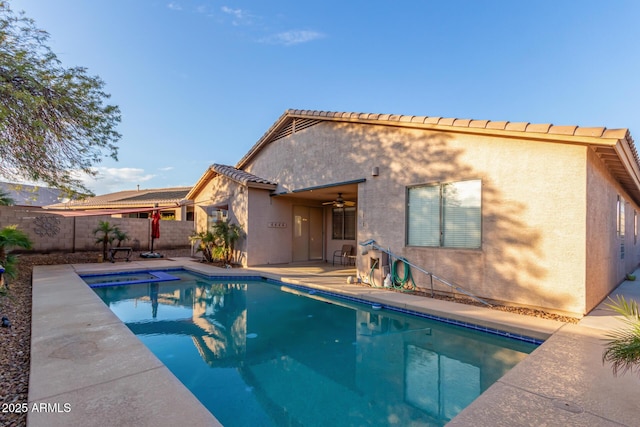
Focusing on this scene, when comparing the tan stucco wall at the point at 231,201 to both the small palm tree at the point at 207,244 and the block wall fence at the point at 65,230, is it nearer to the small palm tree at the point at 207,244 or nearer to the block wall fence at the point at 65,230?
the small palm tree at the point at 207,244

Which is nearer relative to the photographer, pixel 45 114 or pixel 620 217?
pixel 45 114

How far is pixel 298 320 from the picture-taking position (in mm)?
8117

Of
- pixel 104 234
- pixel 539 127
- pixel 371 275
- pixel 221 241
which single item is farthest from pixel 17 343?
pixel 104 234

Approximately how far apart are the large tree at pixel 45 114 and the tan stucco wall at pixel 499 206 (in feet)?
29.9

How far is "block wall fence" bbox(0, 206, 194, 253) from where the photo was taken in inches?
607

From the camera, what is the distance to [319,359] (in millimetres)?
5781

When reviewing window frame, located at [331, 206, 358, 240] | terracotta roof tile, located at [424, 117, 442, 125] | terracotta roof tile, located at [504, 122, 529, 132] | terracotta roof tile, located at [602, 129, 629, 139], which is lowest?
window frame, located at [331, 206, 358, 240]

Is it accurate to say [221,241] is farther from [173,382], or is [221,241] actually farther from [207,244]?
[173,382]

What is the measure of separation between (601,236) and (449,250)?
12.4 ft

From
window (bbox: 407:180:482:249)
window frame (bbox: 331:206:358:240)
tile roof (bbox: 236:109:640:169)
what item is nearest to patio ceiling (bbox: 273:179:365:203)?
window frame (bbox: 331:206:358:240)

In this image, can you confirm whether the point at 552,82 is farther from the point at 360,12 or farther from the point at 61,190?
the point at 61,190

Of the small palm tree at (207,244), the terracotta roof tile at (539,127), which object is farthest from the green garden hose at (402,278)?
the small palm tree at (207,244)

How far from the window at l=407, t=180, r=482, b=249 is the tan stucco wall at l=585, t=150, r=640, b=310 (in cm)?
229

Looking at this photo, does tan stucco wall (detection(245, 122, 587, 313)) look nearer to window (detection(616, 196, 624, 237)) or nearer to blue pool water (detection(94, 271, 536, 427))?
blue pool water (detection(94, 271, 536, 427))
